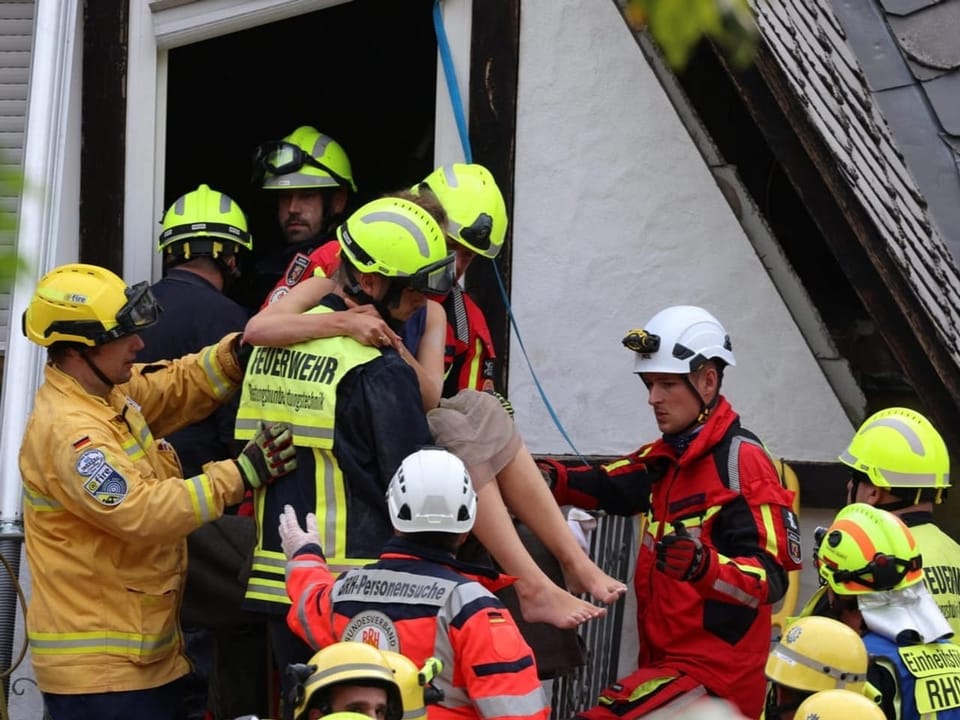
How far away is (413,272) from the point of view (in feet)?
15.3

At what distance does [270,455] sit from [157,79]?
2.48 metres

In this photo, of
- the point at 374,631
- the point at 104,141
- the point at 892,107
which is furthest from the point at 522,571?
the point at 892,107

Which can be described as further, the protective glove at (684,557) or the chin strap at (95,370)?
the protective glove at (684,557)

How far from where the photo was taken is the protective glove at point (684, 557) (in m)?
4.98

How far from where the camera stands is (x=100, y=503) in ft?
15.1

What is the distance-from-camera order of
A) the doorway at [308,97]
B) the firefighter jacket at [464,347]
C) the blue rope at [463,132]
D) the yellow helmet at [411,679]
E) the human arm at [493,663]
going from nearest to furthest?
the yellow helmet at [411,679] → the human arm at [493,663] → the firefighter jacket at [464,347] → the blue rope at [463,132] → the doorway at [308,97]

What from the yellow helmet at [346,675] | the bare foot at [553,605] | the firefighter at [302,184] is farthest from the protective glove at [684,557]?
the firefighter at [302,184]

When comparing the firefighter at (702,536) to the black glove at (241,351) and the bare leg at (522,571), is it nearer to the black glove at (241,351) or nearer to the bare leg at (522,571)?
the bare leg at (522,571)

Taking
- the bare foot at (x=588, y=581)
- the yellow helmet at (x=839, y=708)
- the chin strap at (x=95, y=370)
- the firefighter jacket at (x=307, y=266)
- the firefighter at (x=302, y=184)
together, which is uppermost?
the firefighter at (x=302, y=184)

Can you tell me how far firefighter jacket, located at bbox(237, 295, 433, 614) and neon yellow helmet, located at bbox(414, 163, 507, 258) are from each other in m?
0.85

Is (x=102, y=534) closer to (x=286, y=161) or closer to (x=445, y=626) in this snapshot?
(x=445, y=626)

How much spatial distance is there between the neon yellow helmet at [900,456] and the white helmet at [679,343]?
550 millimetres

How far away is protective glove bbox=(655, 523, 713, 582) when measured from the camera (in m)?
4.98

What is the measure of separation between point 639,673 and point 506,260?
79.3 inches
